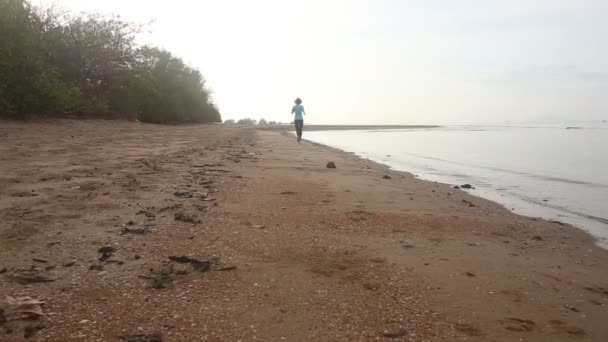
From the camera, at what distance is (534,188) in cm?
902

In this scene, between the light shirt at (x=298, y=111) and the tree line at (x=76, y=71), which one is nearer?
the tree line at (x=76, y=71)

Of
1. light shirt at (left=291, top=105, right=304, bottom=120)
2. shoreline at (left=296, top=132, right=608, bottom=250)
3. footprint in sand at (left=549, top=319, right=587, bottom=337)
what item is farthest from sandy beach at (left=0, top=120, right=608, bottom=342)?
light shirt at (left=291, top=105, right=304, bottom=120)

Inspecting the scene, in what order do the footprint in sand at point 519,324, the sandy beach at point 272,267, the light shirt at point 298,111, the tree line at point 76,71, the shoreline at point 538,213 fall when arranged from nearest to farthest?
the sandy beach at point 272,267, the footprint in sand at point 519,324, the shoreline at point 538,213, the tree line at point 76,71, the light shirt at point 298,111

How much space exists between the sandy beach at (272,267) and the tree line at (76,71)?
891 cm

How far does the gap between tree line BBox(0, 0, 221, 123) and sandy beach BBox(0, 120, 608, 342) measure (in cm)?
Result: 891

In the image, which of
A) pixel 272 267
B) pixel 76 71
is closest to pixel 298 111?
A: pixel 76 71

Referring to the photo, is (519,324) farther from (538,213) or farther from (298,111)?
(298,111)

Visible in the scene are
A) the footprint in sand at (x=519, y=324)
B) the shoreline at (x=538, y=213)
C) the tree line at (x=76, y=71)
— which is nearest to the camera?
the footprint in sand at (x=519, y=324)

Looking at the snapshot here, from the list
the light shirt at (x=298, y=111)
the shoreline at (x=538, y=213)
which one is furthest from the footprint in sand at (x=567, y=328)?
the light shirt at (x=298, y=111)

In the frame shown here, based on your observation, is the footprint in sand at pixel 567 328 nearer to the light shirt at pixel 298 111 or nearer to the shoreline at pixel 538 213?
the shoreline at pixel 538 213

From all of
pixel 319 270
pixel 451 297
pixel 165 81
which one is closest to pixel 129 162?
pixel 319 270

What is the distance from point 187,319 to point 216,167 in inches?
232

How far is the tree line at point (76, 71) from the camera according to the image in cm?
1281

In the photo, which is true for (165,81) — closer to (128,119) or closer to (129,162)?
(128,119)
